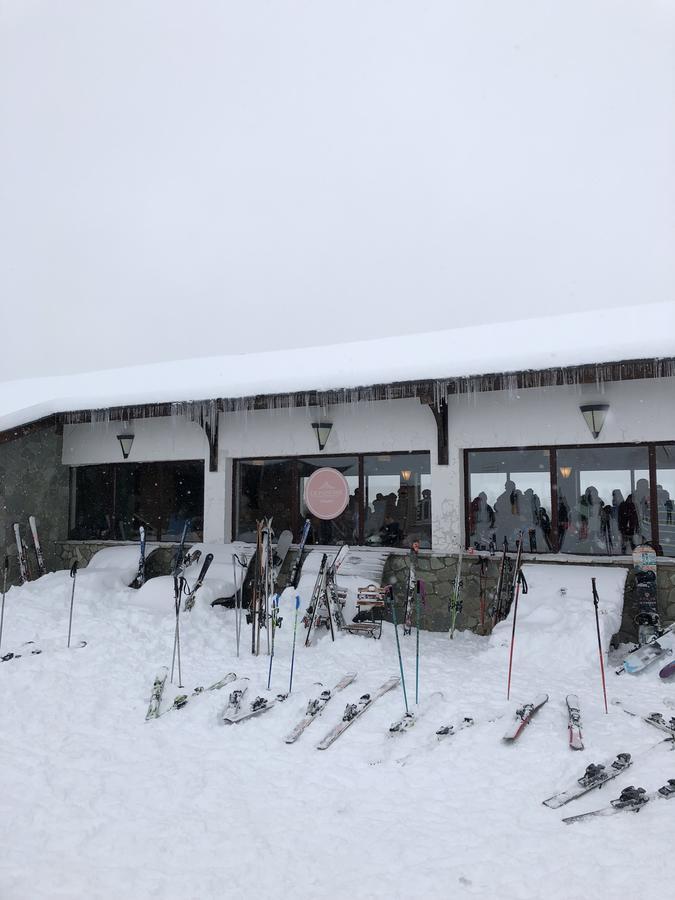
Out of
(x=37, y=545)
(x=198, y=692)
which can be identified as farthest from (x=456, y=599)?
(x=37, y=545)

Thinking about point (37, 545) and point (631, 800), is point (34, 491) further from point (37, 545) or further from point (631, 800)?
point (631, 800)

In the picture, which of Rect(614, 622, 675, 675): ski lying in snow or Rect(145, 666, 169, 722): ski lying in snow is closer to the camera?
Rect(145, 666, 169, 722): ski lying in snow

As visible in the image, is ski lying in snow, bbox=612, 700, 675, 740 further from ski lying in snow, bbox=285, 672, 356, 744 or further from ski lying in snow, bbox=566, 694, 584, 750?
ski lying in snow, bbox=285, 672, 356, 744

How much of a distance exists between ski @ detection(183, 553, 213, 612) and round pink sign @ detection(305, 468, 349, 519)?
1731 millimetres

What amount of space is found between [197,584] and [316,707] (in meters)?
3.41

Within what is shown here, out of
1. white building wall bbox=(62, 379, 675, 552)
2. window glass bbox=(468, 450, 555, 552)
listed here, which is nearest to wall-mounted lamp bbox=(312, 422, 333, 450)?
white building wall bbox=(62, 379, 675, 552)

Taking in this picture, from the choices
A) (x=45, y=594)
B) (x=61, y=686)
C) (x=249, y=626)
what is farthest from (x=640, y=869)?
(x=45, y=594)

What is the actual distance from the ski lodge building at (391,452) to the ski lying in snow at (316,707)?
9.68ft

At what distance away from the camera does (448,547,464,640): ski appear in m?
7.59

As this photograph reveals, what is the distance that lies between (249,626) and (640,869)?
5287 millimetres

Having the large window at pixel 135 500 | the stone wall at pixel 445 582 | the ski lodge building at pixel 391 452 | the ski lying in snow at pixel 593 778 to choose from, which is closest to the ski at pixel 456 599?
the stone wall at pixel 445 582

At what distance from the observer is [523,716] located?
192 inches

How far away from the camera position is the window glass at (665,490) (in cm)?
758

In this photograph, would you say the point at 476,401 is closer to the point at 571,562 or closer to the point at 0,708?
the point at 571,562
